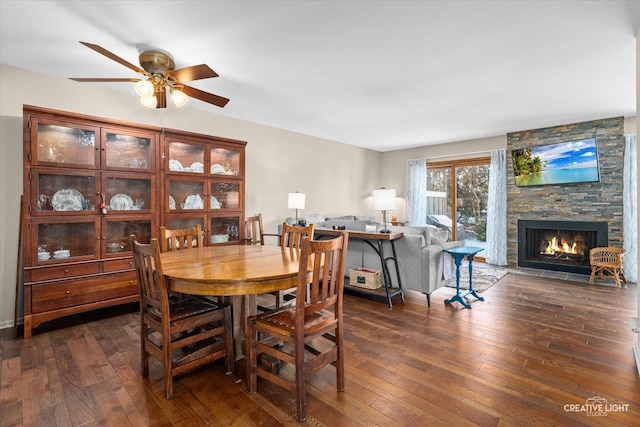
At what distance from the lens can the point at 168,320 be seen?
1.84 metres

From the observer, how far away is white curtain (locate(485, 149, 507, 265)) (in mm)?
5742

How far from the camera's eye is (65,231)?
2.98 metres

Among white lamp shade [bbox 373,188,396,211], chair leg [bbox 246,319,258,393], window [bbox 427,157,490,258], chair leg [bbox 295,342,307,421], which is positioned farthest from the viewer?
window [bbox 427,157,490,258]

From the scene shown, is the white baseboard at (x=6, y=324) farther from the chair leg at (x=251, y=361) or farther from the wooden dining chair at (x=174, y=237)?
the chair leg at (x=251, y=361)

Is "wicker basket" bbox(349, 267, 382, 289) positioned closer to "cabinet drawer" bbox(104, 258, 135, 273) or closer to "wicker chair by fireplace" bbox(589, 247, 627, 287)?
"cabinet drawer" bbox(104, 258, 135, 273)

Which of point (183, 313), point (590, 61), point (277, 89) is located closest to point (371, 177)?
point (277, 89)

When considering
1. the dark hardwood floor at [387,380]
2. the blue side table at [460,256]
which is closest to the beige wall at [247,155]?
the dark hardwood floor at [387,380]

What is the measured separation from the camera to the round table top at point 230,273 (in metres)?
1.75

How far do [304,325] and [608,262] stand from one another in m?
5.17

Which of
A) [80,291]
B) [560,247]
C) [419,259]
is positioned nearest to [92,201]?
[80,291]

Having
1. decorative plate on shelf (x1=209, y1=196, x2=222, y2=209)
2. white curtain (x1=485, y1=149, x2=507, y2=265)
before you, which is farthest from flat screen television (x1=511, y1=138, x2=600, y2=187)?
decorative plate on shelf (x1=209, y1=196, x2=222, y2=209)

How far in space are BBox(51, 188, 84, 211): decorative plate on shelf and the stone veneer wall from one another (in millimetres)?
6594

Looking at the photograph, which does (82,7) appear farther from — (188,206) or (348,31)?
(188,206)

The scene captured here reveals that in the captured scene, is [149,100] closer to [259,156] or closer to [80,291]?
[80,291]
